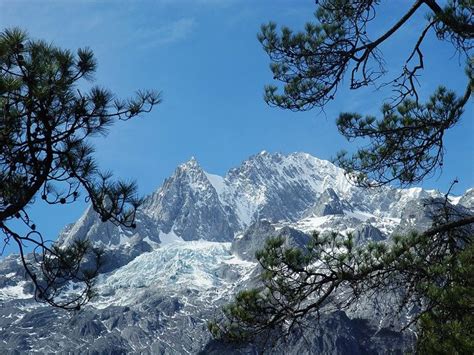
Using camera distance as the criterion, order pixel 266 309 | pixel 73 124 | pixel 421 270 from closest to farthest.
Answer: pixel 73 124, pixel 421 270, pixel 266 309

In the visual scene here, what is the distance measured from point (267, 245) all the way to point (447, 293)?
3385 millimetres

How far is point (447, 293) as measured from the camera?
345 inches

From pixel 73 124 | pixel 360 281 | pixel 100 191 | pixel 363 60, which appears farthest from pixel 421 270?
pixel 73 124

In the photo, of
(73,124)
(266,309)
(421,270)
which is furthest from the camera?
(266,309)

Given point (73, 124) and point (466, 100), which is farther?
point (466, 100)

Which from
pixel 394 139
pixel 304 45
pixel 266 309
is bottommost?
pixel 266 309

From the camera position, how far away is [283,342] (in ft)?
36.8

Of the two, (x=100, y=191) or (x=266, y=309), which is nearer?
(x=100, y=191)

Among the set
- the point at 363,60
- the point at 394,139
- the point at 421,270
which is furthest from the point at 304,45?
the point at 421,270

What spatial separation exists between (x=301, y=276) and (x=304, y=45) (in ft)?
14.4

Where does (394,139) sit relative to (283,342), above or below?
above

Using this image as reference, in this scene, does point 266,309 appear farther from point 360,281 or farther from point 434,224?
point 434,224

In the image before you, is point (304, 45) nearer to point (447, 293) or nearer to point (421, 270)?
point (421, 270)

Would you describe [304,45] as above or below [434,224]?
above
